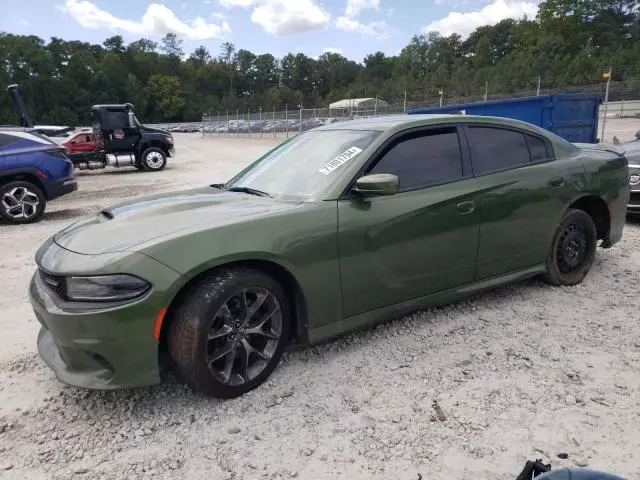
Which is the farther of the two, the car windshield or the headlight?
the car windshield

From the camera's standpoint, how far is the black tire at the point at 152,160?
17312mm

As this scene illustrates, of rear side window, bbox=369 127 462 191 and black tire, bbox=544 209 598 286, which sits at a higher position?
rear side window, bbox=369 127 462 191

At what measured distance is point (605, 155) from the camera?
15.5 ft

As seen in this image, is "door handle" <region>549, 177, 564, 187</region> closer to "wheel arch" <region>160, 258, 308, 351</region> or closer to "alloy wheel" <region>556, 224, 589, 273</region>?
"alloy wheel" <region>556, 224, 589, 273</region>

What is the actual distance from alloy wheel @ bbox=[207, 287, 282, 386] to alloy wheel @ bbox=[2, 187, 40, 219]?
24.0ft

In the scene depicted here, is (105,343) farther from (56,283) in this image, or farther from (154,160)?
(154,160)

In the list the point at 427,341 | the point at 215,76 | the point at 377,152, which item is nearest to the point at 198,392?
the point at 427,341

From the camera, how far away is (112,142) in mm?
16938

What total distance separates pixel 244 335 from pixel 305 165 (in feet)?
4.37

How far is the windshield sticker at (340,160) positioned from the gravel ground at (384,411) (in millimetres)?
1220

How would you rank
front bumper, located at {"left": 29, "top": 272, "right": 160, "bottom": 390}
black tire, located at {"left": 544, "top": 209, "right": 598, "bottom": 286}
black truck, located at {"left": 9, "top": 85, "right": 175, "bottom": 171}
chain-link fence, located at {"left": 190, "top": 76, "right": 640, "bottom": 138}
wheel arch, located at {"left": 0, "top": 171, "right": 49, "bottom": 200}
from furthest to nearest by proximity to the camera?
chain-link fence, located at {"left": 190, "top": 76, "right": 640, "bottom": 138}, black truck, located at {"left": 9, "top": 85, "right": 175, "bottom": 171}, wheel arch, located at {"left": 0, "top": 171, "right": 49, "bottom": 200}, black tire, located at {"left": 544, "top": 209, "right": 598, "bottom": 286}, front bumper, located at {"left": 29, "top": 272, "right": 160, "bottom": 390}

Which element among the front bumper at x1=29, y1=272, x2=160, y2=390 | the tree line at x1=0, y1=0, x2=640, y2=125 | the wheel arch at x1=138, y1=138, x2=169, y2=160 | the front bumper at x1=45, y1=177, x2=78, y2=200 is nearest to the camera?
the front bumper at x1=29, y1=272, x2=160, y2=390

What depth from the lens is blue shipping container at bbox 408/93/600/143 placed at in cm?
1106

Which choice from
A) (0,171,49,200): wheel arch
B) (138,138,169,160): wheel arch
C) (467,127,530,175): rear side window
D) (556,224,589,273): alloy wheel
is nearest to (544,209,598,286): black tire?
(556,224,589,273): alloy wheel
